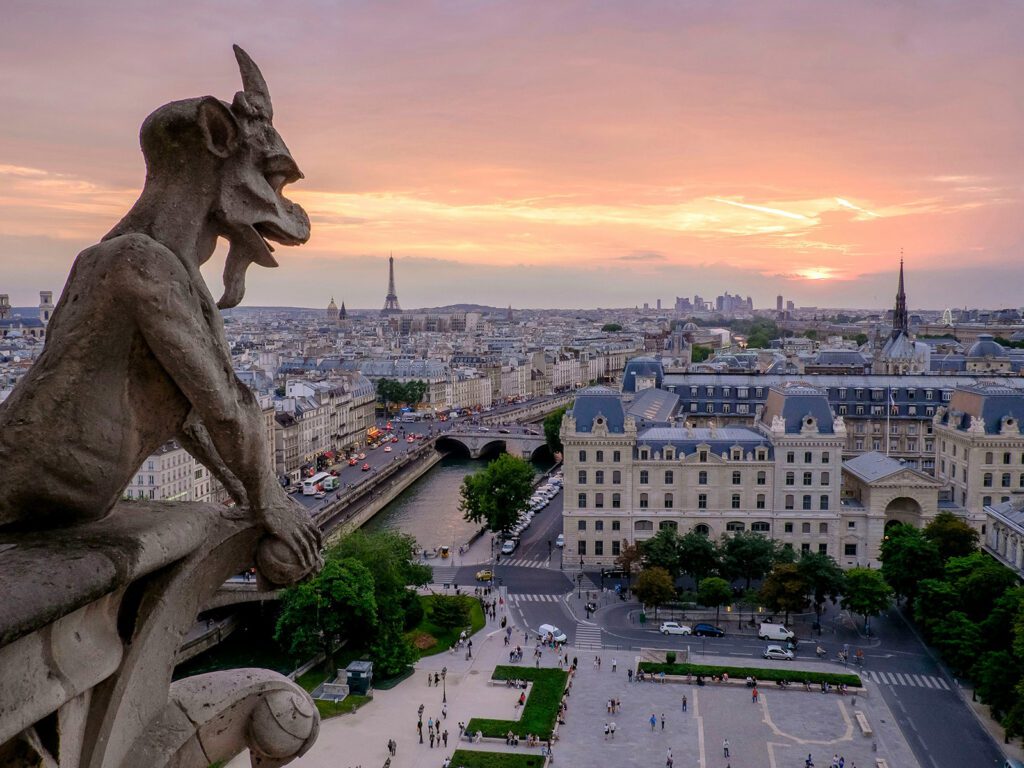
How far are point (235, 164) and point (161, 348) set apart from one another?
1536 millimetres

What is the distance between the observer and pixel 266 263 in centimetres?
675

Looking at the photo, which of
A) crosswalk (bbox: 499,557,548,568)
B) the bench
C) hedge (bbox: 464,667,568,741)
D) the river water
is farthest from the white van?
the river water

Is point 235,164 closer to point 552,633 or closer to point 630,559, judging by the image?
point 552,633

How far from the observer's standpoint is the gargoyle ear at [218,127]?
19.1ft

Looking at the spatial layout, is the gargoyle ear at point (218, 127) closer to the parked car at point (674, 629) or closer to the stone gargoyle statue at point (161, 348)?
the stone gargoyle statue at point (161, 348)

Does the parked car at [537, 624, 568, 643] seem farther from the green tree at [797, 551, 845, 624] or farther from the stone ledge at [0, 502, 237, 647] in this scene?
the stone ledge at [0, 502, 237, 647]

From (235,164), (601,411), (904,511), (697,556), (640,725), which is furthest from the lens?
(904,511)

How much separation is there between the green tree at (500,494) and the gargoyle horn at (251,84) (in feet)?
159

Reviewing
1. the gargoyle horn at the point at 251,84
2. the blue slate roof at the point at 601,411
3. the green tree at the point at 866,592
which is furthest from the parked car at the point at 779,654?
the gargoyle horn at the point at 251,84

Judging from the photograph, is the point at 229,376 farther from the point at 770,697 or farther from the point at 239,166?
the point at 770,697

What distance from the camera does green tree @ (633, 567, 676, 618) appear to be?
41.0m

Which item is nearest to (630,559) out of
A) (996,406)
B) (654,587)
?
(654,587)

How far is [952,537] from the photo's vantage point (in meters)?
45.8

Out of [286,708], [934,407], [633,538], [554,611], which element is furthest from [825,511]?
[286,708]
